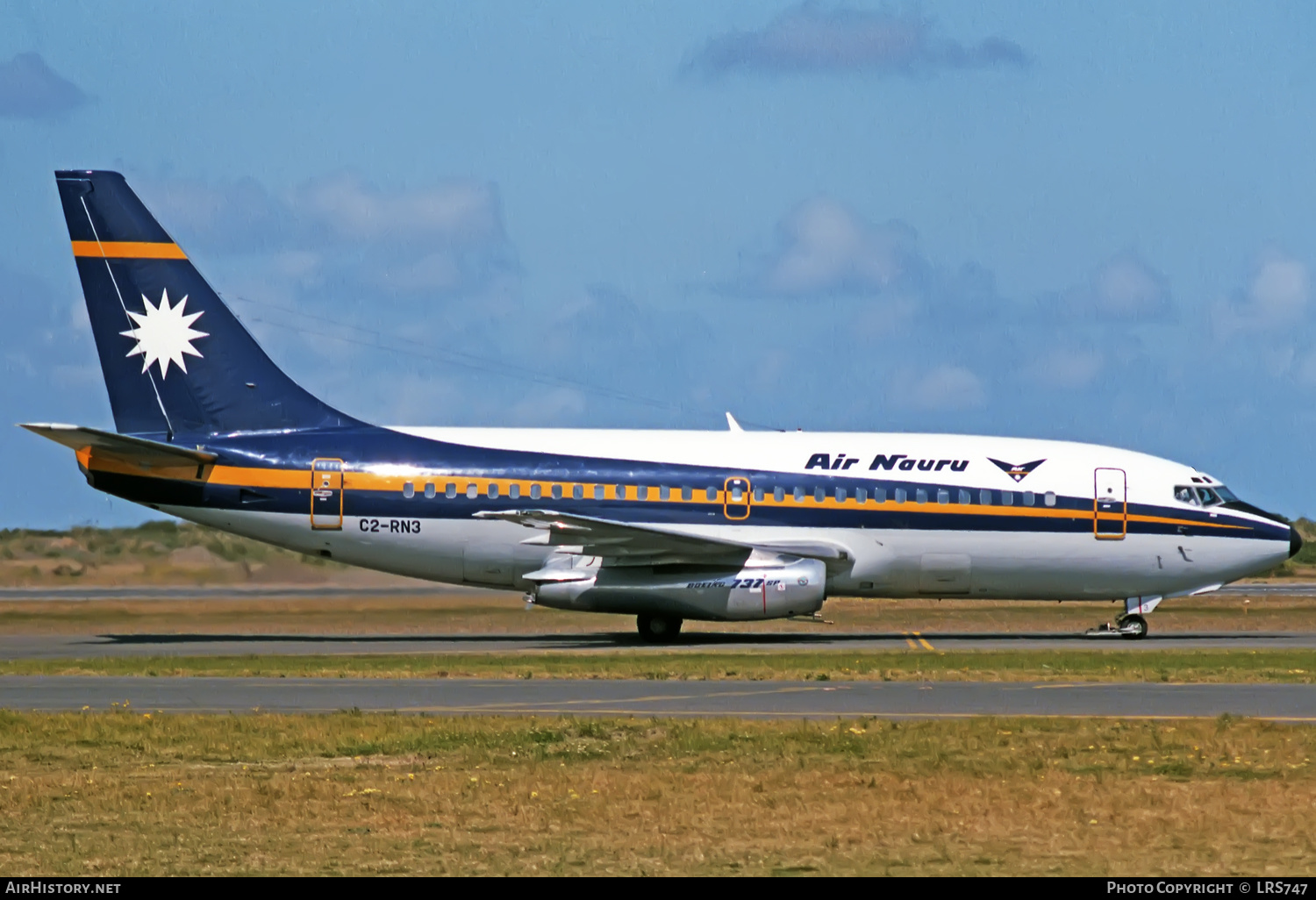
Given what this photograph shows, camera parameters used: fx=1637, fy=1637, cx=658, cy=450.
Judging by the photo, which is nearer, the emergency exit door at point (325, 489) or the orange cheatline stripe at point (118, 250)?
the emergency exit door at point (325, 489)

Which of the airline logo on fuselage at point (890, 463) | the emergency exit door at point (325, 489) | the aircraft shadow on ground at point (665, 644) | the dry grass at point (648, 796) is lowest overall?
the dry grass at point (648, 796)

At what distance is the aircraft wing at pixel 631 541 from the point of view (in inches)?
1299

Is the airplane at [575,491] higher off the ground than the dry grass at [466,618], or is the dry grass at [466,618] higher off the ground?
the airplane at [575,491]

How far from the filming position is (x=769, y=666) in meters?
27.4

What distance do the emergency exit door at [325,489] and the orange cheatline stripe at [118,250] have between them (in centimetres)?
572

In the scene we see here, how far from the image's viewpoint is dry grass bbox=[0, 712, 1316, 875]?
11117 millimetres

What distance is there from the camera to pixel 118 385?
116 ft

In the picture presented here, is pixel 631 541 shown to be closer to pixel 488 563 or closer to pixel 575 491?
pixel 575 491

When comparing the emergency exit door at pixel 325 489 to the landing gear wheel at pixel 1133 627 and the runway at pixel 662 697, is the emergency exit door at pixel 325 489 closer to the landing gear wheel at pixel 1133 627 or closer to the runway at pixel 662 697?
the runway at pixel 662 697

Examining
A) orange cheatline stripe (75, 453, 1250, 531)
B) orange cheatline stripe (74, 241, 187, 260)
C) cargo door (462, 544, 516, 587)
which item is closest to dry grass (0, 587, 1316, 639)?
cargo door (462, 544, 516, 587)

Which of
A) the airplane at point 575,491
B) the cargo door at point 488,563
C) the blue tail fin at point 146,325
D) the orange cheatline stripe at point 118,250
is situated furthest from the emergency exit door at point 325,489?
the orange cheatline stripe at point 118,250

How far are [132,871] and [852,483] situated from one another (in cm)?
2580
